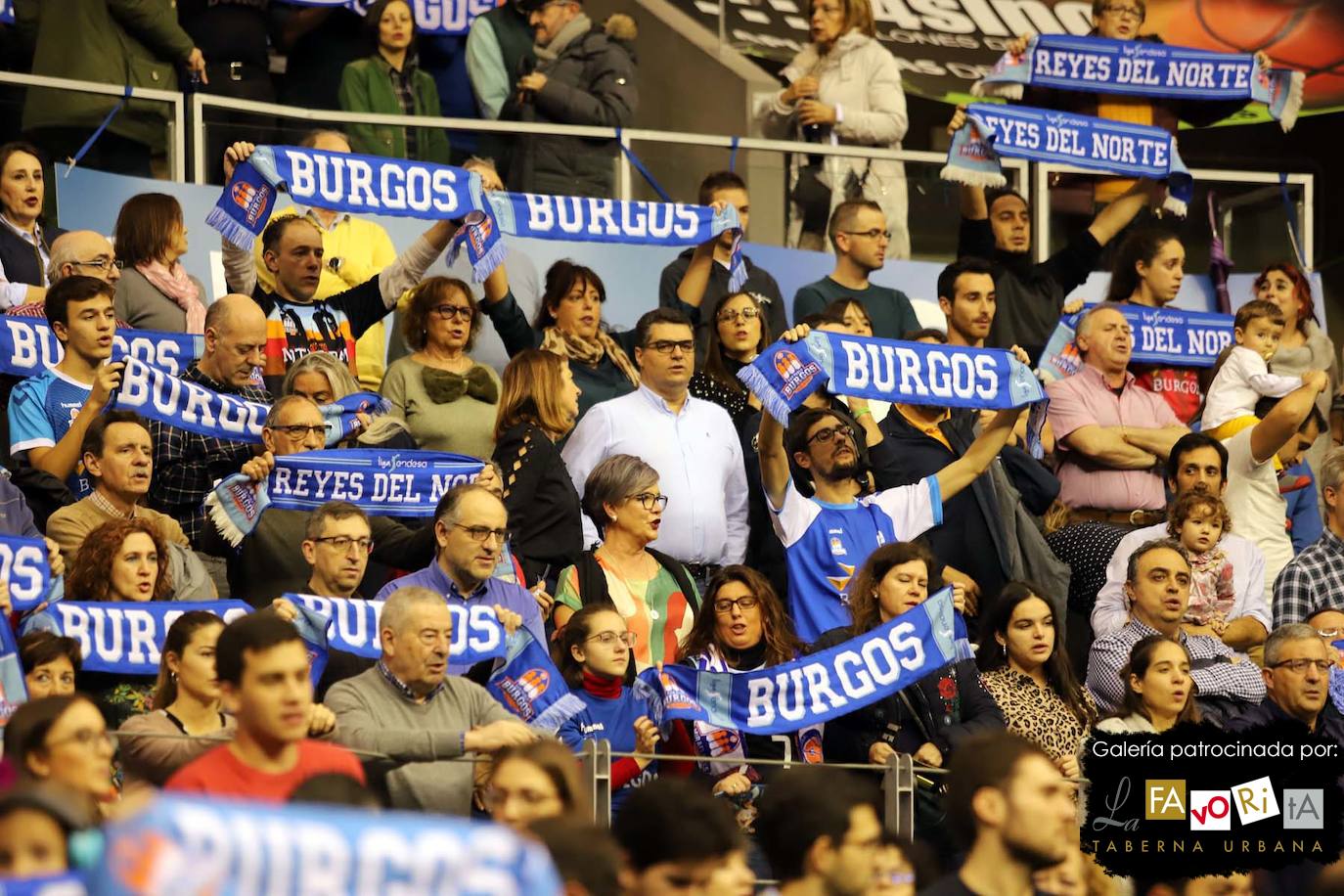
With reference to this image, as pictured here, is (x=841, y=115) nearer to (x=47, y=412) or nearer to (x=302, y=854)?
(x=47, y=412)

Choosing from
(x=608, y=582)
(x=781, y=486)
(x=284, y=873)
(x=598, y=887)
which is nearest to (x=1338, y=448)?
(x=781, y=486)

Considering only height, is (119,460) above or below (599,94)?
below

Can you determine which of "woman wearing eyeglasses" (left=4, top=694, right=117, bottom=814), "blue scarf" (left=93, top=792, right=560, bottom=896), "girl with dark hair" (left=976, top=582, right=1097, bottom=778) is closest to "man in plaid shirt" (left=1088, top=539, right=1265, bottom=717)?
"girl with dark hair" (left=976, top=582, right=1097, bottom=778)

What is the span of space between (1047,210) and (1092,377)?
91.3 inches

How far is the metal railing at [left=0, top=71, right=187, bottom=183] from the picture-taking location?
1162 centimetres

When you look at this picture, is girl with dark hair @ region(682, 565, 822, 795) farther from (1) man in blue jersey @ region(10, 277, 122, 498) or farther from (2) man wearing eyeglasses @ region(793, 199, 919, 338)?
(2) man wearing eyeglasses @ region(793, 199, 919, 338)

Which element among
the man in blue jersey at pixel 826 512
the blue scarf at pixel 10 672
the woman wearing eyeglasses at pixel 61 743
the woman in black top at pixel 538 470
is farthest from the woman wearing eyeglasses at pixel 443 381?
the woman wearing eyeglasses at pixel 61 743

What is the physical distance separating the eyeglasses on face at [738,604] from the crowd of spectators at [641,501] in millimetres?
17

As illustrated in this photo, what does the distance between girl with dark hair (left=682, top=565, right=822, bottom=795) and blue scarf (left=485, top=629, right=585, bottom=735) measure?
71 centimetres

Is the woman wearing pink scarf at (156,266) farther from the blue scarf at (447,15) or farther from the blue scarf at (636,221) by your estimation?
the blue scarf at (447,15)

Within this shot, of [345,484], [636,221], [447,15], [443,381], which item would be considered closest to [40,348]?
[345,484]

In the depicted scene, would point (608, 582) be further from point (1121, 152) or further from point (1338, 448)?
point (1121, 152)

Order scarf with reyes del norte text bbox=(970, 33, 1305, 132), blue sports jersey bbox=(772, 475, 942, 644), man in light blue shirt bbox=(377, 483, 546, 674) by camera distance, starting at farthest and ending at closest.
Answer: scarf with reyes del norte text bbox=(970, 33, 1305, 132)
blue sports jersey bbox=(772, 475, 942, 644)
man in light blue shirt bbox=(377, 483, 546, 674)

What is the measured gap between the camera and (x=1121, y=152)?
12984 mm
